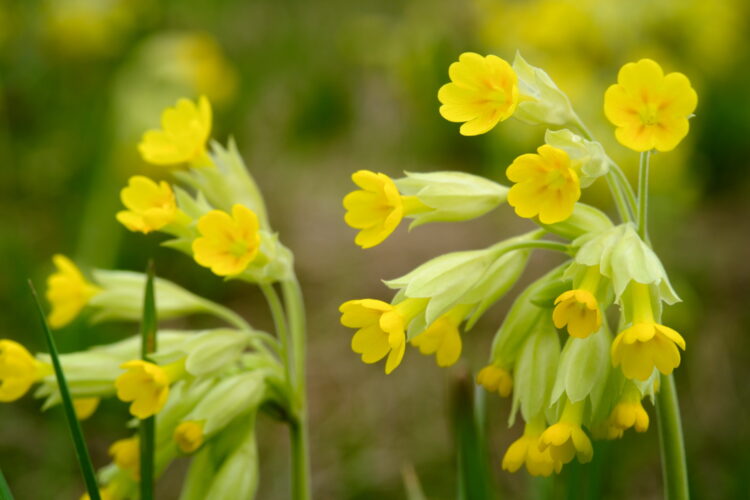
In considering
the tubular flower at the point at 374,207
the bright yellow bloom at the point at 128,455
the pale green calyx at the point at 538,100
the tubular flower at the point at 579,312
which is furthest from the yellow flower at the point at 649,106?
the bright yellow bloom at the point at 128,455

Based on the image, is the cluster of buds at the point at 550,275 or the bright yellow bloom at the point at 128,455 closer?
the cluster of buds at the point at 550,275

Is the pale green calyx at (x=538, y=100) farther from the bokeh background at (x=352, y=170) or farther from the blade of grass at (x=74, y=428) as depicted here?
the blade of grass at (x=74, y=428)

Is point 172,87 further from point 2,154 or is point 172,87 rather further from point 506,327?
point 506,327

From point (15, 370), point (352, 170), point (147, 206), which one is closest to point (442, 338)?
point (147, 206)

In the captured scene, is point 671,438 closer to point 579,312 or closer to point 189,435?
point 579,312

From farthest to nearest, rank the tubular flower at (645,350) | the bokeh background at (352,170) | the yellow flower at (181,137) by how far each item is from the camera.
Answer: the bokeh background at (352,170), the yellow flower at (181,137), the tubular flower at (645,350)
